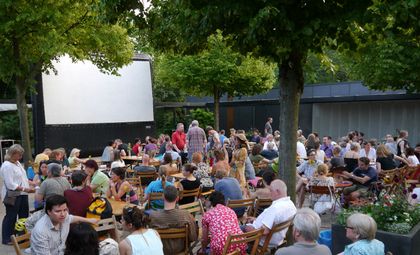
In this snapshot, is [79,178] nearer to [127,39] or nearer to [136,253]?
[136,253]

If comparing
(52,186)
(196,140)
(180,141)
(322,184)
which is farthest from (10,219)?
(180,141)

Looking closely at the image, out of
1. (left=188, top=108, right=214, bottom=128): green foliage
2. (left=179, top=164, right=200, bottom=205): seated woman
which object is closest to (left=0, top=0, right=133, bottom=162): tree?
(left=179, top=164, right=200, bottom=205): seated woman

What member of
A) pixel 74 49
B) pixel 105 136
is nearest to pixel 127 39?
pixel 74 49

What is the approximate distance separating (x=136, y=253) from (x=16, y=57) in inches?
404

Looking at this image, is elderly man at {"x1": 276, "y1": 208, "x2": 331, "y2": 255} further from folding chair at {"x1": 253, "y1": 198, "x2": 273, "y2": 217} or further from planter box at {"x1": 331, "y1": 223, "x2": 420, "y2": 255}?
folding chair at {"x1": 253, "y1": 198, "x2": 273, "y2": 217}

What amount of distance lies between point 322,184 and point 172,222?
4147 mm

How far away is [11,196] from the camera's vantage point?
7.04 metres

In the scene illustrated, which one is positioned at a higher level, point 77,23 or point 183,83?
point 77,23

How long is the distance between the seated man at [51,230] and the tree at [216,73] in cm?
1564

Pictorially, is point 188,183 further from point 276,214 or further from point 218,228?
point 218,228

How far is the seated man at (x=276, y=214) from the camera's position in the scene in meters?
5.29

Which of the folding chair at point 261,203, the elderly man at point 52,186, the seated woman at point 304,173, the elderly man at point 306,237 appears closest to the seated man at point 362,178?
the seated woman at point 304,173

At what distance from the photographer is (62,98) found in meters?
20.4

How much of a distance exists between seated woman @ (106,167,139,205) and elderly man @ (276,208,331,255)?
3.91 meters
